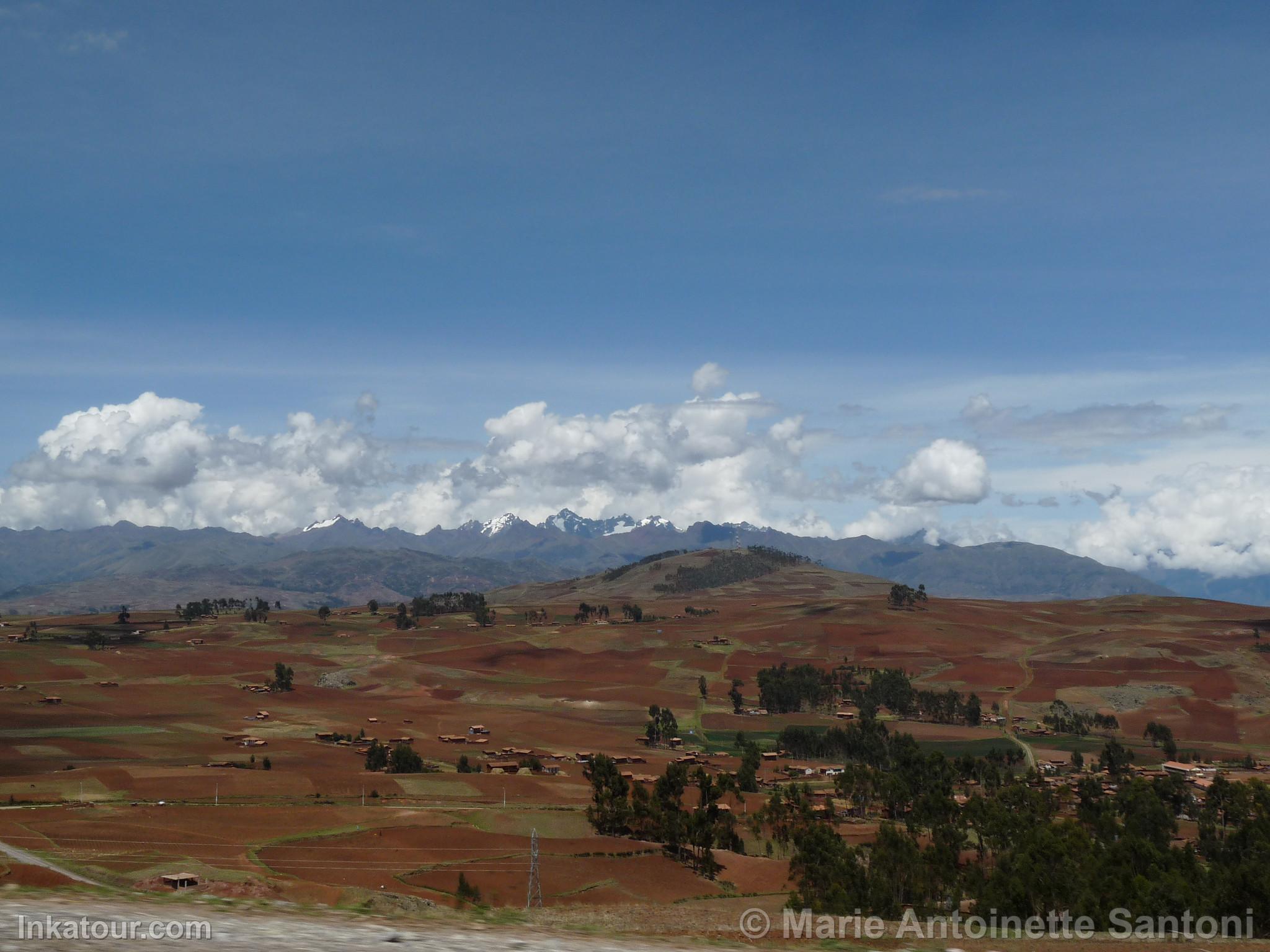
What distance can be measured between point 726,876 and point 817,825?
28.8ft

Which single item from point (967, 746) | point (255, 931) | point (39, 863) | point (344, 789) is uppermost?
point (255, 931)

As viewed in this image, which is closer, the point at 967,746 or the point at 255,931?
the point at 255,931

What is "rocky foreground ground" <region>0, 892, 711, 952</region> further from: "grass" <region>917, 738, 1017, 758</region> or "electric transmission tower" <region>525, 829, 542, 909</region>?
"grass" <region>917, 738, 1017, 758</region>

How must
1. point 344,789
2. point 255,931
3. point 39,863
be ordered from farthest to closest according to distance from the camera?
point 344,789, point 39,863, point 255,931

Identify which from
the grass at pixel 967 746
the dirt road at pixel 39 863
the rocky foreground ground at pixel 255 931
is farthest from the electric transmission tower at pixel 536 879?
the grass at pixel 967 746

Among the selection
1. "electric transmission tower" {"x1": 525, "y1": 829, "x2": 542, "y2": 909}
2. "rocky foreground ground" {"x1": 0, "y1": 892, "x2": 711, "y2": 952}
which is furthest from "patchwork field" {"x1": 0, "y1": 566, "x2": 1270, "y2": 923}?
"rocky foreground ground" {"x1": 0, "y1": 892, "x2": 711, "y2": 952}

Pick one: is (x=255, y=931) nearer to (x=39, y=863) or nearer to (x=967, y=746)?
(x=39, y=863)

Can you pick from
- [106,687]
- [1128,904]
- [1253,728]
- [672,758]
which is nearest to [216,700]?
[106,687]

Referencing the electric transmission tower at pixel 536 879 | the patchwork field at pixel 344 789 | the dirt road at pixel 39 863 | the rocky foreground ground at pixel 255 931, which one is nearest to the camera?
the rocky foreground ground at pixel 255 931

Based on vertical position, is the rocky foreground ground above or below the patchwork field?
above

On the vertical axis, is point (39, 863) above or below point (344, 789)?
above

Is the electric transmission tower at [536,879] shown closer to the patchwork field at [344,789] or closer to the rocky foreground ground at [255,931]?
the patchwork field at [344,789]

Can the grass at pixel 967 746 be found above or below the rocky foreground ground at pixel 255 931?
below

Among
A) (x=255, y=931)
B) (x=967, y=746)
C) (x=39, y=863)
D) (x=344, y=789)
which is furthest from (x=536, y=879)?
(x=967, y=746)
